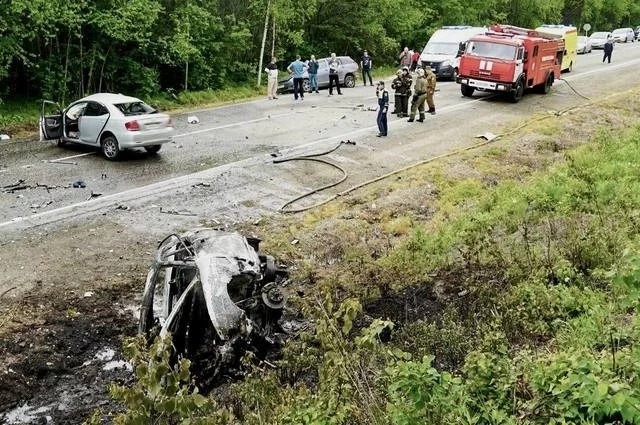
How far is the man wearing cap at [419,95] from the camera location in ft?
66.2

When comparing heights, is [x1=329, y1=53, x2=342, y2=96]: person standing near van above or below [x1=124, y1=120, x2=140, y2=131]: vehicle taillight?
above

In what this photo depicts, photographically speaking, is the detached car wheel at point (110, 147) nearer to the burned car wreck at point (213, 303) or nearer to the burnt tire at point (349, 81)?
the burned car wreck at point (213, 303)

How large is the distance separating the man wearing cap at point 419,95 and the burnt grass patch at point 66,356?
13.2m

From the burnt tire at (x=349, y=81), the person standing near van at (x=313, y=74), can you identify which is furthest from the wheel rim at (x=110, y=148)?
the burnt tire at (x=349, y=81)

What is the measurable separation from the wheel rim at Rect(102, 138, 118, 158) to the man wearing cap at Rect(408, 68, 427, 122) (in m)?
9.34

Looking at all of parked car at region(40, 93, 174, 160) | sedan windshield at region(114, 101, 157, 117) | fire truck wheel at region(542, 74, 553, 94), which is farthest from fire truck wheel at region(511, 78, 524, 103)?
sedan windshield at region(114, 101, 157, 117)

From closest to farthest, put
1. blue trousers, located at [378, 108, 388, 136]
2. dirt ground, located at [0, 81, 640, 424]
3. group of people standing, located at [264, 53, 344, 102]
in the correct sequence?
dirt ground, located at [0, 81, 640, 424] < blue trousers, located at [378, 108, 388, 136] < group of people standing, located at [264, 53, 344, 102]

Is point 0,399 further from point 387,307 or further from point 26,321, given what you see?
point 387,307

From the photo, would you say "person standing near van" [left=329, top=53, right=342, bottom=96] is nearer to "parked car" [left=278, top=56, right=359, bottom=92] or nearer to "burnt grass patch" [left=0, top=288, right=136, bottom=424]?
"parked car" [left=278, top=56, right=359, bottom=92]

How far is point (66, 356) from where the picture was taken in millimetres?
8055

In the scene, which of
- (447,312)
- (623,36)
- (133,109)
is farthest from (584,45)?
(447,312)

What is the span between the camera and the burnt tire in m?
29.7

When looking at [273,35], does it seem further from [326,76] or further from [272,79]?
[272,79]

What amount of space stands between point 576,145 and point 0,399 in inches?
617
